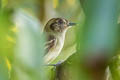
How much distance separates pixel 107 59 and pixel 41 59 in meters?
0.06

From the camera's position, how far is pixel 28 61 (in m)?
0.22

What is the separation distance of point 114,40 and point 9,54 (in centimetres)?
8

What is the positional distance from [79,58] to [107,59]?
0.9 inches

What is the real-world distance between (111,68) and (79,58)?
3cm

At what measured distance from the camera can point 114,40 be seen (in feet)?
0.82

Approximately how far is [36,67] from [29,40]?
0.02m

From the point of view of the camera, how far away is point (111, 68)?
28 cm

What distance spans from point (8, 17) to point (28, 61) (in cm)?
4

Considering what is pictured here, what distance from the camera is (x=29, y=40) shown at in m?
0.23

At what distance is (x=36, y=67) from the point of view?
0.22m

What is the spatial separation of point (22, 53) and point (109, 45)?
0.22ft

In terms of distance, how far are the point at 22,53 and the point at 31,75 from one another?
0.6 inches

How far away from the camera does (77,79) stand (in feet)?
0.86
